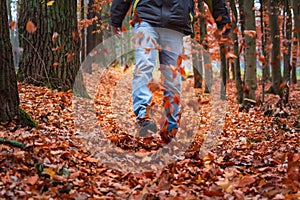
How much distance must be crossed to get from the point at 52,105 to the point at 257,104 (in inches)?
176

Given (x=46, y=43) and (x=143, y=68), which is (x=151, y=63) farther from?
(x=46, y=43)

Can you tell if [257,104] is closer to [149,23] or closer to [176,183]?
[149,23]

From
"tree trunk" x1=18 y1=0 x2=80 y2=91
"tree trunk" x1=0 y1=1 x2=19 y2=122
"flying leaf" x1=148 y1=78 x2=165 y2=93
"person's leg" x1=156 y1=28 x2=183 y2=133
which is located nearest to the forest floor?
"tree trunk" x1=0 y1=1 x2=19 y2=122

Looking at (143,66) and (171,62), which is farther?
(171,62)

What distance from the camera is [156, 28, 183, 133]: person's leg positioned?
3.88m

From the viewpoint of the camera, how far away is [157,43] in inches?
154

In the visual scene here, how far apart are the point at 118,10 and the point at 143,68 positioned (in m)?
0.74

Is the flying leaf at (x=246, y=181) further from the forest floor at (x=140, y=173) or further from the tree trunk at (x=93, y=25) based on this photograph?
the tree trunk at (x=93, y=25)

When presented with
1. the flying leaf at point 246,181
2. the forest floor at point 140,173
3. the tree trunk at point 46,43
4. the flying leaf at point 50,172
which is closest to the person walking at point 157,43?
the forest floor at point 140,173

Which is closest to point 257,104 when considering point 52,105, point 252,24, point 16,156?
point 252,24

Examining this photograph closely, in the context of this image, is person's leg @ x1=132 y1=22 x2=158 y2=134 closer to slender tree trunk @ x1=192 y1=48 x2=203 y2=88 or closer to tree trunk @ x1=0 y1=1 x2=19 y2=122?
tree trunk @ x1=0 y1=1 x2=19 y2=122

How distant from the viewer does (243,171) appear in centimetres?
307

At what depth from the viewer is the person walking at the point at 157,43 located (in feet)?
12.4

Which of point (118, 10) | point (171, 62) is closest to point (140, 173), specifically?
point (171, 62)
